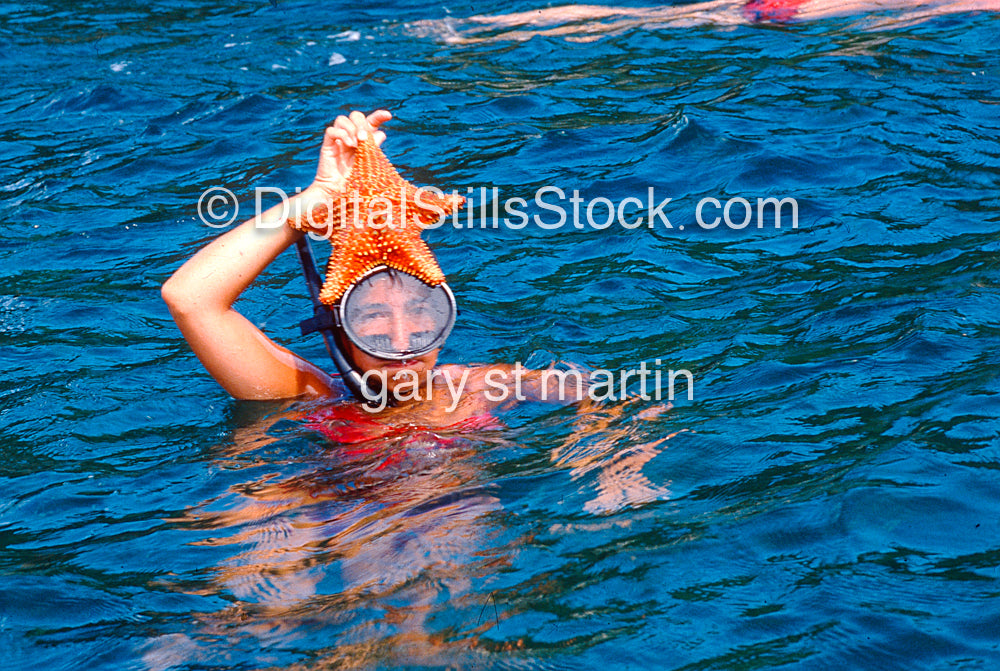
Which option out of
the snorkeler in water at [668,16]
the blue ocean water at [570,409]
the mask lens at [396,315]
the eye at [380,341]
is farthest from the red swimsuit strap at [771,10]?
the eye at [380,341]

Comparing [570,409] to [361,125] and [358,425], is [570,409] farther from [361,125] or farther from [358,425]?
[361,125]

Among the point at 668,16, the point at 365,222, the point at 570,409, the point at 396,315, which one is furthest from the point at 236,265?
the point at 668,16

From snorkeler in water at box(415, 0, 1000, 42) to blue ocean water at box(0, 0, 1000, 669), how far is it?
0.65 meters

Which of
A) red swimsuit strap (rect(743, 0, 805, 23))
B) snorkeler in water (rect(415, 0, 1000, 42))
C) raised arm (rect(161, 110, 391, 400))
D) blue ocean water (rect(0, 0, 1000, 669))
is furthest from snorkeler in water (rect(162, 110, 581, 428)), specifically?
red swimsuit strap (rect(743, 0, 805, 23))

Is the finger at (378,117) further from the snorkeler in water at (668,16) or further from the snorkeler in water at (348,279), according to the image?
the snorkeler in water at (668,16)

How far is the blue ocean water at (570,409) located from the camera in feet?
10.1

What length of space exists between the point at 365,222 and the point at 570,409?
1.10 metres

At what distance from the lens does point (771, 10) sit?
31.7ft

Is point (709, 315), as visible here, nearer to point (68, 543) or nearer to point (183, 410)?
point (183, 410)

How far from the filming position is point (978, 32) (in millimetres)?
8586

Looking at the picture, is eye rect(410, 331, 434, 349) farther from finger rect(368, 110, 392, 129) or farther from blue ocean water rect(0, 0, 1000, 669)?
finger rect(368, 110, 392, 129)

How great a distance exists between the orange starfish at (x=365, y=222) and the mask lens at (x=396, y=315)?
5 centimetres

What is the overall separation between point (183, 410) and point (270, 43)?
6123mm

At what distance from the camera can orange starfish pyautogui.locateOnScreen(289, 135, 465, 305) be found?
147 inches
